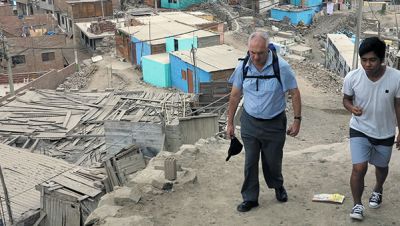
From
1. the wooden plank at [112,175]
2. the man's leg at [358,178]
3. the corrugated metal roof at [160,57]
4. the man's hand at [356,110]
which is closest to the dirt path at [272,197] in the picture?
the man's leg at [358,178]

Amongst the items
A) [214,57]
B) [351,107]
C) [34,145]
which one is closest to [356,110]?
[351,107]

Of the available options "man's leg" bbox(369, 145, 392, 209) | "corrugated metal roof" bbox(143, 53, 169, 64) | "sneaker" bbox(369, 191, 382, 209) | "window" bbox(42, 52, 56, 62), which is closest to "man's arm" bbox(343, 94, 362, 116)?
"man's leg" bbox(369, 145, 392, 209)

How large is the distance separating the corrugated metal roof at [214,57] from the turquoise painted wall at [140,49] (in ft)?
10.7

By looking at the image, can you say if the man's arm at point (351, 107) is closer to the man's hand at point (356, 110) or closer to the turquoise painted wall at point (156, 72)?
the man's hand at point (356, 110)

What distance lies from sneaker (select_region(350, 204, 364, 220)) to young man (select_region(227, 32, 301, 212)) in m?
0.76

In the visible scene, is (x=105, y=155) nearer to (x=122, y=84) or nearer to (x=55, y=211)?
(x=55, y=211)

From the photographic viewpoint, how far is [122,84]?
25.7 m

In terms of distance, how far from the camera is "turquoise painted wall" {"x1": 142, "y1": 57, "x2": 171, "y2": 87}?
24.5m

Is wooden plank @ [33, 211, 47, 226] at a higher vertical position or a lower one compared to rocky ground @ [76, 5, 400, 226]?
lower

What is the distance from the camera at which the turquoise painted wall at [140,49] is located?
2691cm

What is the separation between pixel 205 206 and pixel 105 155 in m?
8.47

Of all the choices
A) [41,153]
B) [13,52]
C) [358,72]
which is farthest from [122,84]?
[358,72]

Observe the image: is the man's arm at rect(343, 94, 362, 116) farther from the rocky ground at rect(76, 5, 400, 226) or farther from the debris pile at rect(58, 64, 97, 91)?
the debris pile at rect(58, 64, 97, 91)

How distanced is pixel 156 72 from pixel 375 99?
21.2 meters
